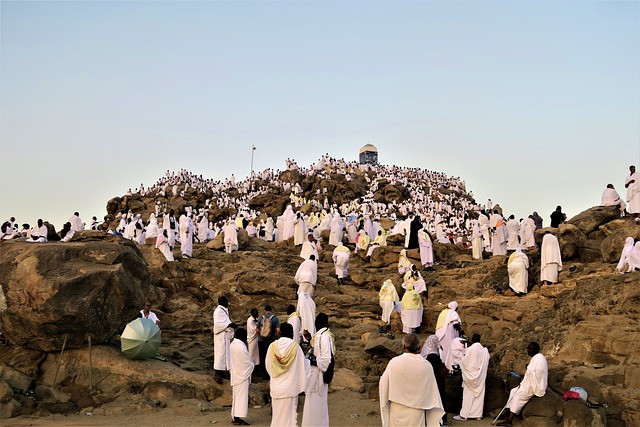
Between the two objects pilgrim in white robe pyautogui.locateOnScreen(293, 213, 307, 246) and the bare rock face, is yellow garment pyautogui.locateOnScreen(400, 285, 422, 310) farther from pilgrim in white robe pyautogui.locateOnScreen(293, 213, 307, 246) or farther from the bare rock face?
pilgrim in white robe pyautogui.locateOnScreen(293, 213, 307, 246)

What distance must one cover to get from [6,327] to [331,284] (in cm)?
1005

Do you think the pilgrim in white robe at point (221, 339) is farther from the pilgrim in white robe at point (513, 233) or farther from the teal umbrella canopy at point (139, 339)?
the pilgrim in white robe at point (513, 233)

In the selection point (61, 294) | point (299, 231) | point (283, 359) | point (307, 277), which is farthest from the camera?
point (299, 231)

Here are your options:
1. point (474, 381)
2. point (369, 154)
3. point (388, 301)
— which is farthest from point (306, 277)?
point (369, 154)

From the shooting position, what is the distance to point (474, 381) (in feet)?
33.3

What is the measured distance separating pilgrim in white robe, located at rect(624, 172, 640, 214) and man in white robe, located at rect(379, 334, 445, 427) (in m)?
14.7

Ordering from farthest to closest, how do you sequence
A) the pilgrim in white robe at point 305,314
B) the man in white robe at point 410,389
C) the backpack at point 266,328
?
the pilgrim in white robe at point 305,314 < the backpack at point 266,328 < the man in white robe at point 410,389

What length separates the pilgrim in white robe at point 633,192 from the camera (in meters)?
18.3

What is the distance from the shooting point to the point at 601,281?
42.2 ft

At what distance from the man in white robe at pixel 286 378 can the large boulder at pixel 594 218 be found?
13675 millimetres

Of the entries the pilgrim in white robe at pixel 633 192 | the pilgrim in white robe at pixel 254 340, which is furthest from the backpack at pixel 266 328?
the pilgrim in white robe at pixel 633 192

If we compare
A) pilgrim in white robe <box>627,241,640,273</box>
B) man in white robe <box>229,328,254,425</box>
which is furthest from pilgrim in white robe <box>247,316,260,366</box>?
pilgrim in white robe <box>627,241,640,273</box>

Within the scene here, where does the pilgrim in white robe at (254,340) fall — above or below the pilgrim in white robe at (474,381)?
above

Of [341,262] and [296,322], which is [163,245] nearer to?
[341,262]
